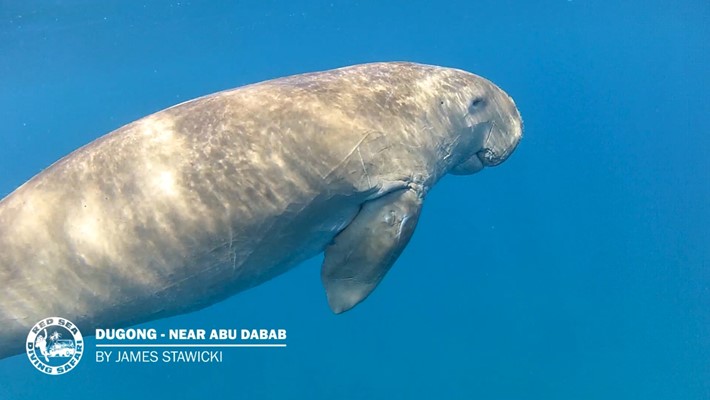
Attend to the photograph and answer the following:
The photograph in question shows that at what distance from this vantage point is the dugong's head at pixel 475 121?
523 centimetres

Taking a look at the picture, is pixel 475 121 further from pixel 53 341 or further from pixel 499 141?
pixel 53 341

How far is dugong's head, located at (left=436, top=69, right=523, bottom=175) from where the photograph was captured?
523cm

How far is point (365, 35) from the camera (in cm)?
3825

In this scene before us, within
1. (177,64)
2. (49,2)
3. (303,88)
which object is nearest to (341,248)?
(303,88)

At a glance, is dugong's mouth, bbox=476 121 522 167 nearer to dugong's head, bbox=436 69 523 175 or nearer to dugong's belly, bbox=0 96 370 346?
dugong's head, bbox=436 69 523 175

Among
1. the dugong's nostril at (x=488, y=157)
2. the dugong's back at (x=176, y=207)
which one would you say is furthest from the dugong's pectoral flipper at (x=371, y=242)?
the dugong's nostril at (x=488, y=157)

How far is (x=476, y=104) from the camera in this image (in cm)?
550

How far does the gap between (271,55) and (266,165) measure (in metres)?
40.3

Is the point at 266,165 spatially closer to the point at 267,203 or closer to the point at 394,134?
the point at 267,203

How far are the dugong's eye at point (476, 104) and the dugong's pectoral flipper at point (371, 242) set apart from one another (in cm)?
129

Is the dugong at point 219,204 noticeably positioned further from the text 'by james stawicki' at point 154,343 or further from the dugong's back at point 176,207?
the text 'by james stawicki' at point 154,343

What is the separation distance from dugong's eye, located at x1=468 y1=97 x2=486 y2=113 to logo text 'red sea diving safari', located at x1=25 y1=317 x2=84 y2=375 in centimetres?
395

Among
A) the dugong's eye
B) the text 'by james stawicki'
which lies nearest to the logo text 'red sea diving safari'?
the text 'by james stawicki'

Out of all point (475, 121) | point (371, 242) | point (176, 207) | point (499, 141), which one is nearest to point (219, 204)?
point (176, 207)
